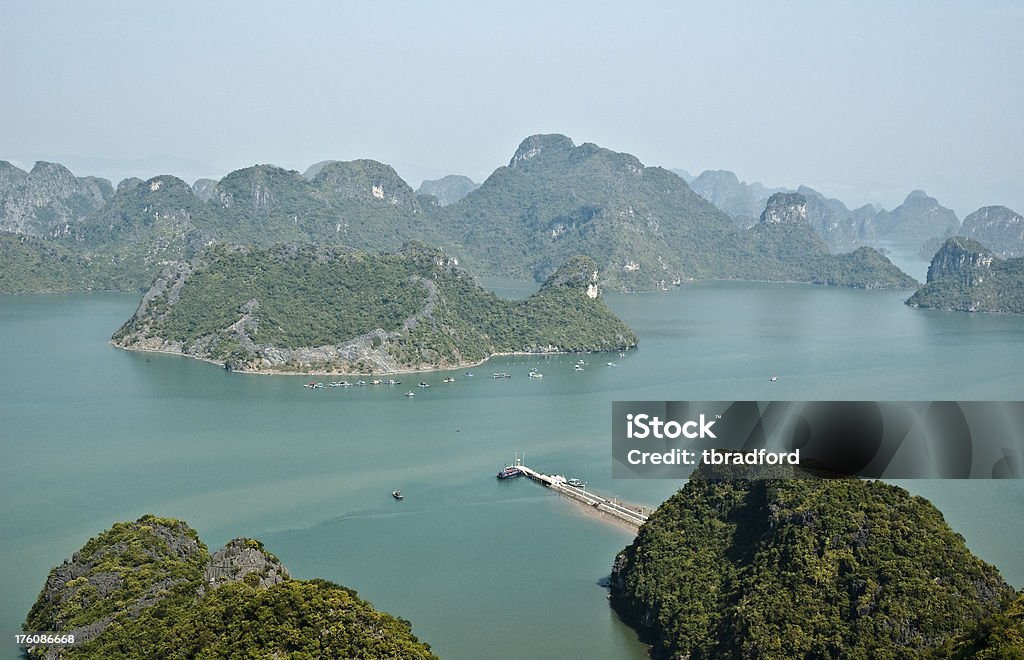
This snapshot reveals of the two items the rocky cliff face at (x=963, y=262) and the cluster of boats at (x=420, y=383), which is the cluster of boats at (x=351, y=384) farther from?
the rocky cliff face at (x=963, y=262)

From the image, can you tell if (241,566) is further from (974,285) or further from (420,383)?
(974,285)

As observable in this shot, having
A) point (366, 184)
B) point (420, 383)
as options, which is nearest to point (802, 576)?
point (420, 383)

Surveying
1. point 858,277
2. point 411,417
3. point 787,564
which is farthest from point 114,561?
point 858,277

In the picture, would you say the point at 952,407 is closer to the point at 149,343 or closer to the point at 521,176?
the point at 149,343

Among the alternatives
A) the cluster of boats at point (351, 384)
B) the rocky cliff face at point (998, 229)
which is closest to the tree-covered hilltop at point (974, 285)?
the cluster of boats at point (351, 384)

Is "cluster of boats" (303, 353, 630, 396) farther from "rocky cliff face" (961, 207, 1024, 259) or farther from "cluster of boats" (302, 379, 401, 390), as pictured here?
"rocky cliff face" (961, 207, 1024, 259)

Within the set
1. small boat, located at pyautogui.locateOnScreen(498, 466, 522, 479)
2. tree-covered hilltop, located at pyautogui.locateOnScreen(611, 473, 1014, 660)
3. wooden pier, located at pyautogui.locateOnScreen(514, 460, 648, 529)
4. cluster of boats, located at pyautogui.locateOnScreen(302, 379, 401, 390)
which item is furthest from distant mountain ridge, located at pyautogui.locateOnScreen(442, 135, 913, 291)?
tree-covered hilltop, located at pyautogui.locateOnScreen(611, 473, 1014, 660)
